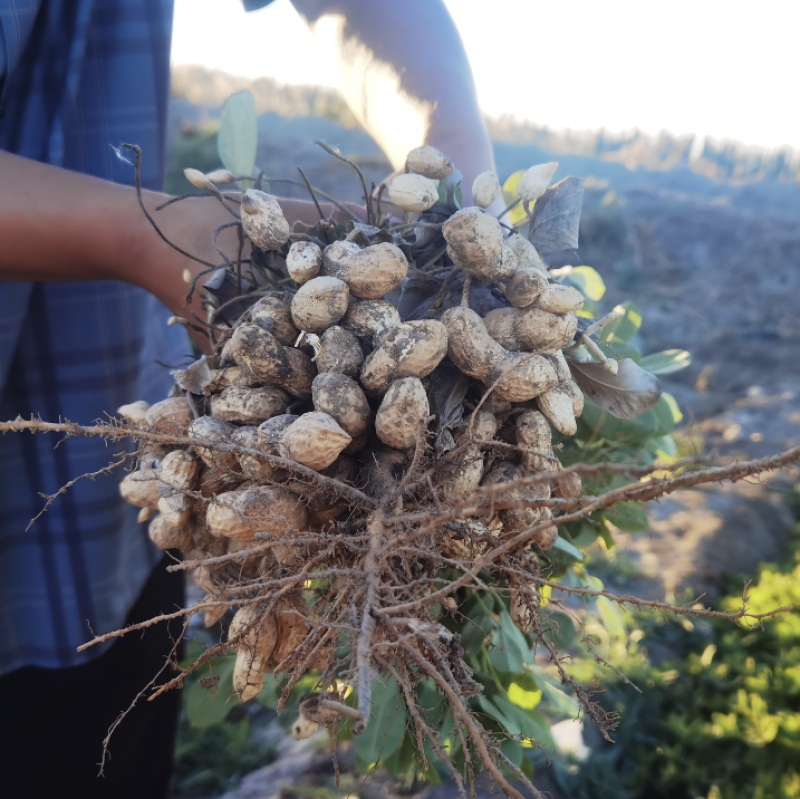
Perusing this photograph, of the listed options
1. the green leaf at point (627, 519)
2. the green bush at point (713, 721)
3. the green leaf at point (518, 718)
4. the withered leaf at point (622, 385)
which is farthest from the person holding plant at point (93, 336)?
the green bush at point (713, 721)

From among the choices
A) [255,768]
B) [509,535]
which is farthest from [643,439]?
[255,768]

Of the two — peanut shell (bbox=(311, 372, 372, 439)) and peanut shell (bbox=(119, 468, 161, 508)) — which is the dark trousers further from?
peanut shell (bbox=(311, 372, 372, 439))

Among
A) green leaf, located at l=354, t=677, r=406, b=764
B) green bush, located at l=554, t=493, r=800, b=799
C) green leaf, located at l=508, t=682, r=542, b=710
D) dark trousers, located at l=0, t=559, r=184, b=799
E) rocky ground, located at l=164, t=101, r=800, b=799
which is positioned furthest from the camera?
rocky ground, located at l=164, t=101, r=800, b=799

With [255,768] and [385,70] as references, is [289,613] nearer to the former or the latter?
[385,70]

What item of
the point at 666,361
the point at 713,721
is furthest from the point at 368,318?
the point at 713,721

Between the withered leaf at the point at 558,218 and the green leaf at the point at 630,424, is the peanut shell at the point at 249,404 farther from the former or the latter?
the green leaf at the point at 630,424

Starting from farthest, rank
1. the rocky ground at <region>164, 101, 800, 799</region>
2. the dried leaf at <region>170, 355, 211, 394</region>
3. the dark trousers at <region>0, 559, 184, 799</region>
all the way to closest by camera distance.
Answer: the rocky ground at <region>164, 101, 800, 799</region> → the dark trousers at <region>0, 559, 184, 799</region> → the dried leaf at <region>170, 355, 211, 394</region>

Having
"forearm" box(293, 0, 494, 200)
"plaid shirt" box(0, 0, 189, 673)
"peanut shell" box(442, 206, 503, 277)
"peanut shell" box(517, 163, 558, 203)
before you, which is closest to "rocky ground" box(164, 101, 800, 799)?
"forearm" box(293, 0, 494, 200)
